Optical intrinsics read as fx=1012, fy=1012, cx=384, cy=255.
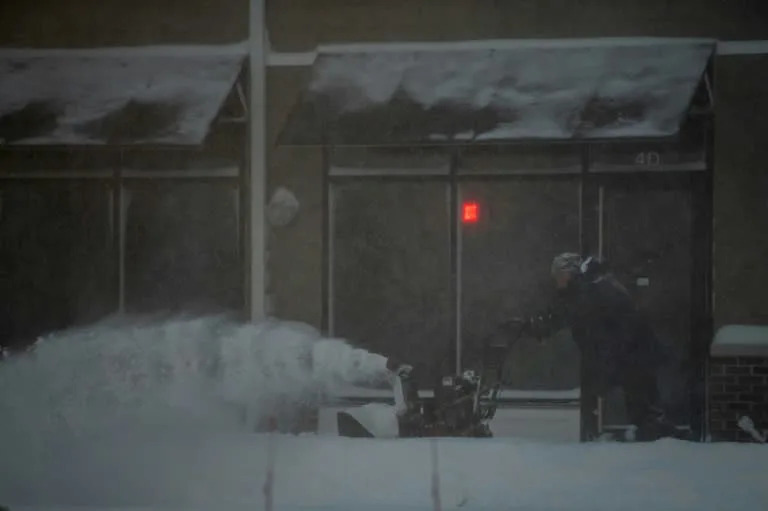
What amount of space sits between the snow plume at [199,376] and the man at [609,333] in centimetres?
106

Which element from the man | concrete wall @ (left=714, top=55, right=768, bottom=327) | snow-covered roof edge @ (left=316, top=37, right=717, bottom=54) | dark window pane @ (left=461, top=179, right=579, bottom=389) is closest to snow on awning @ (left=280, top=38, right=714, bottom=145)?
snow-covered roof edge @ (left=316, top=37, right=717, bottom=54)

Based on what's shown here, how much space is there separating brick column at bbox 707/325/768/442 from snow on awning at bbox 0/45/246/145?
3.08 meters

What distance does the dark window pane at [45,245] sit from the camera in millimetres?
5656

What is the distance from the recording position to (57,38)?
5625 mm

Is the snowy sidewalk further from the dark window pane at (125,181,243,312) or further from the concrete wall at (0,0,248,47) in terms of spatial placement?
the concrete wall at (0,0,248,47)

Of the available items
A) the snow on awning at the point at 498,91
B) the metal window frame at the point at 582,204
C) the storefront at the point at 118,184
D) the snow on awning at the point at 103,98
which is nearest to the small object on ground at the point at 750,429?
the metal window frame at the point at 582,204

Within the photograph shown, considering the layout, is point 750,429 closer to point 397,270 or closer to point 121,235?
point 397,270

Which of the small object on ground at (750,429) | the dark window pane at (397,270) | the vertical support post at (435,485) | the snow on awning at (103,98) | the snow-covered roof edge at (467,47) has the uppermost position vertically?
the snow-covered roof edge at (467,47)

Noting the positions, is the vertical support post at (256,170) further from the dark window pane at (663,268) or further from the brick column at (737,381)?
the brick column at (737,381)

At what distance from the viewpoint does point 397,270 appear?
221 inches

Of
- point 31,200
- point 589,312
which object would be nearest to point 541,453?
point 589,312

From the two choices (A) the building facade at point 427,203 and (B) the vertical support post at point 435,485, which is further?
(A) the building facade at point 427,203

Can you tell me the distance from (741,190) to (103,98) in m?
3.52

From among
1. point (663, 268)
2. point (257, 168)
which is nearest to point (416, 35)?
point (257, 168)
